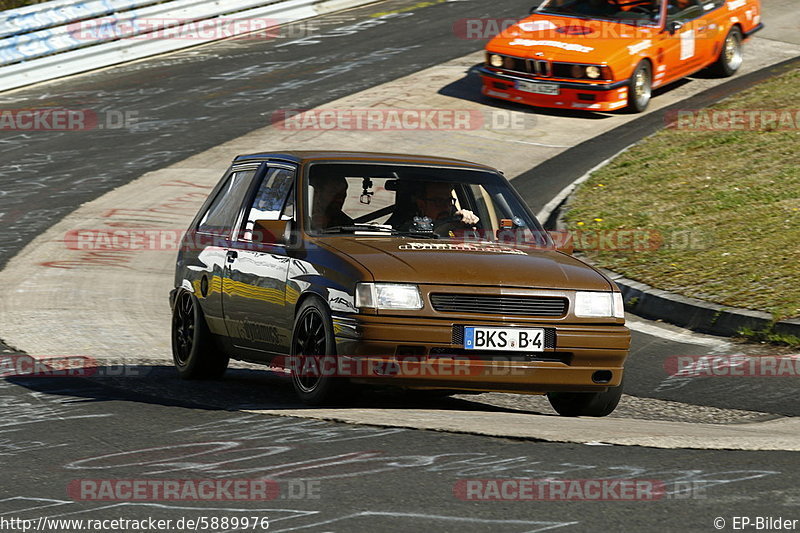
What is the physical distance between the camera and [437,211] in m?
8.30

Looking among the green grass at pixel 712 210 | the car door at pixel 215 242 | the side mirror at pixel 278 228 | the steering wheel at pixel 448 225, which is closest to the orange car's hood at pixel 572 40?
the green grass at pixel 712 210

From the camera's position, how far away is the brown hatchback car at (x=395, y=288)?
23.4ft

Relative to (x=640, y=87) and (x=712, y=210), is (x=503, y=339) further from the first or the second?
(x=640, y=87)

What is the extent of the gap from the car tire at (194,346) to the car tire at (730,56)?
14.6 metres

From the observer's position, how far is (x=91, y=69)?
922 inches

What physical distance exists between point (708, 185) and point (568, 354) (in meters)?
8.30

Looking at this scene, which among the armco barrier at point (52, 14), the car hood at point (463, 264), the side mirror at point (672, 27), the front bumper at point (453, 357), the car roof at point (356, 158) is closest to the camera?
the front bumper at point (453, 357)

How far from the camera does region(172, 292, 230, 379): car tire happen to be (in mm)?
9031

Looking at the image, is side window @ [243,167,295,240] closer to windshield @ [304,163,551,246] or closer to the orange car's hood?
windshield @ [304,163,551,246]

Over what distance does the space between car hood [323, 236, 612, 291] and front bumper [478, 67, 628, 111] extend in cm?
1160

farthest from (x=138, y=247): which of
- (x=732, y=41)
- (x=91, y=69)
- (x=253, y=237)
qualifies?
(x=732, y=41)

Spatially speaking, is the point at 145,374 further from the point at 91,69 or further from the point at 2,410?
the point at 91,69

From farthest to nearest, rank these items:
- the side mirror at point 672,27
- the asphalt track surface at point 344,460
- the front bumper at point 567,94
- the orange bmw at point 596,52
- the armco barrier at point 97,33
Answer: the armco barrier at point 97,33 → the side mirror at point 672,27 → the front bumper at point 567,94 → the orange bmw at point 596,52 → the asphalt track surface at point 344,460

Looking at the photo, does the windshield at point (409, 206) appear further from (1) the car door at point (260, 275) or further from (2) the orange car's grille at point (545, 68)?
(2) the orange car's grille at point (545, 68)
